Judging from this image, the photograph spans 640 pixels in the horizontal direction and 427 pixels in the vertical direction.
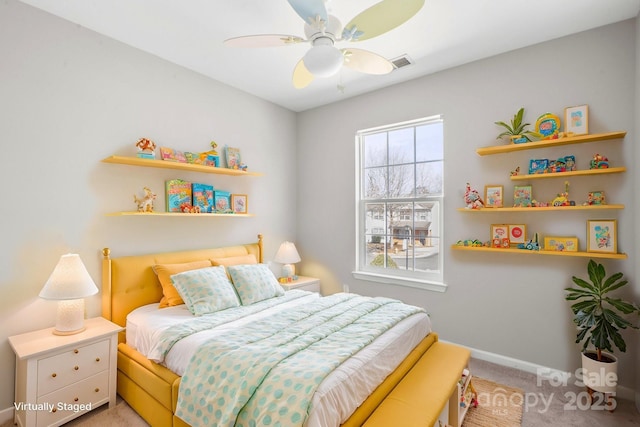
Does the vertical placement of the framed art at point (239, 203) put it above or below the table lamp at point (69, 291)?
above

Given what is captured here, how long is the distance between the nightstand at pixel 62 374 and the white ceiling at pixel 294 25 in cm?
226

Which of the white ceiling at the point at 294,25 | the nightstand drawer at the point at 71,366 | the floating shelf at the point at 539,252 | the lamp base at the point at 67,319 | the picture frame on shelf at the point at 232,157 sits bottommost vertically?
the nightstand drawer at the point at 71,366

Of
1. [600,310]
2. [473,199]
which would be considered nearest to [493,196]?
[473,199]

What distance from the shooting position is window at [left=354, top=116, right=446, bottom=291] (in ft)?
10.7

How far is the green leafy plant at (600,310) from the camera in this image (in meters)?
2.11

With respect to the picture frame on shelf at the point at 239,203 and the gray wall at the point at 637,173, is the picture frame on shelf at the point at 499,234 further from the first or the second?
the picture frame on shelf at the point at 239,203

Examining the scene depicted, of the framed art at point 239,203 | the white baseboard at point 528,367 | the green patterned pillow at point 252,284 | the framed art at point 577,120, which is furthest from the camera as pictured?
the framed art at point 239,203

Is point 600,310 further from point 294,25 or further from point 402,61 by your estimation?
point 294,25

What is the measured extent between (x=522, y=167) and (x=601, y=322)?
1281 millimetres

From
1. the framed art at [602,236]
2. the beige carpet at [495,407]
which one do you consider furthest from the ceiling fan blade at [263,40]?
the beige carpet at [495,407]

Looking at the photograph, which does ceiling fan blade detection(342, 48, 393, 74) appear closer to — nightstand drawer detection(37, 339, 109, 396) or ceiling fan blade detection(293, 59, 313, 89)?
ceiling fan blade detection(293, 59, 313, 89)

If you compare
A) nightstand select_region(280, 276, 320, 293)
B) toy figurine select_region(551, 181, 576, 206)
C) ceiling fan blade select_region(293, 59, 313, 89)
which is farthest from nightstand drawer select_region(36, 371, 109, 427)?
toy figurine select_region(551, 181, 576, 206)

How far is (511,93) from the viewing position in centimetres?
277

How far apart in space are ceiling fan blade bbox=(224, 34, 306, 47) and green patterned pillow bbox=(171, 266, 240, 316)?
1735 mm
